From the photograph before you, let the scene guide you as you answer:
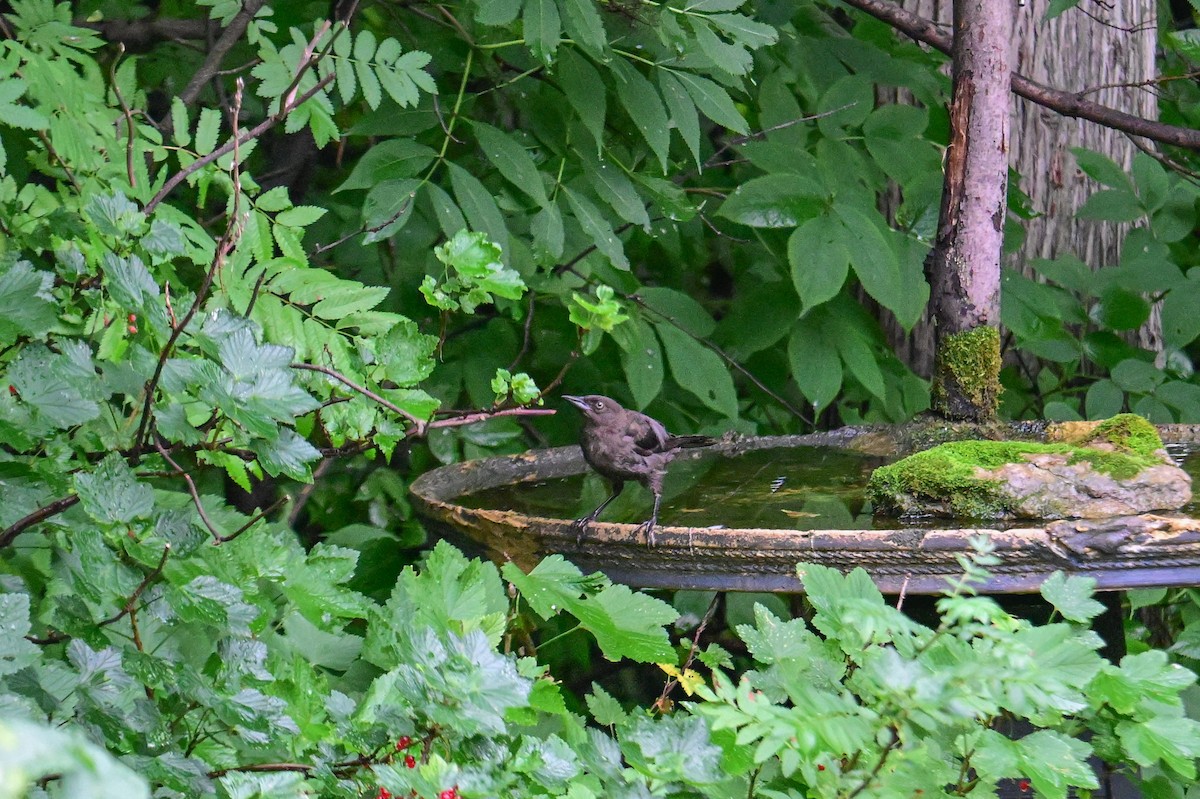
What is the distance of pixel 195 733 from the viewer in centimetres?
148

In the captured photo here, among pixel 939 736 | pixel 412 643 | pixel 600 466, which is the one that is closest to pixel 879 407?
pixel 600 466

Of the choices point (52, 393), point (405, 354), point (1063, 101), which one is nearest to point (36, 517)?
point (52, 393)

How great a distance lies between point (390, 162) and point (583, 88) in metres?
0.53

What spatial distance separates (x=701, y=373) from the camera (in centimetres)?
325

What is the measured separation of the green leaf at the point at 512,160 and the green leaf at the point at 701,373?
1.92ft

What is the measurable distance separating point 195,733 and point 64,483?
0.45 m

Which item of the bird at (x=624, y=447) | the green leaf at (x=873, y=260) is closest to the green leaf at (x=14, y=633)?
the bird at (x=624, y=447)

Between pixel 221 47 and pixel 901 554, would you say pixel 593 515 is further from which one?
pixel 221 47

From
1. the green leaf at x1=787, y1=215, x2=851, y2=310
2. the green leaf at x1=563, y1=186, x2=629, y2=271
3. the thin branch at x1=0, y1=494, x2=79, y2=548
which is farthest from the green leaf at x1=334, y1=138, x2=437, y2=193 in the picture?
the thin branch at x1=0, y1=494, x2=79, y2=548

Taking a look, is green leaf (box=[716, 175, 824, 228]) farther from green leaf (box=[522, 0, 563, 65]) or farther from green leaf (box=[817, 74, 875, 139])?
green leaf (box=[522, 0, 563, 65])

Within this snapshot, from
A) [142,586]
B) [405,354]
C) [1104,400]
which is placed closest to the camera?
[142,586]

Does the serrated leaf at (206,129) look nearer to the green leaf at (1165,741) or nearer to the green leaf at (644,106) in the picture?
the green leaf at (644,106)

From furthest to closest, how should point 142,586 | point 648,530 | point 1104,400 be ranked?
point 1104,400 → point 648,530 → point 142,586

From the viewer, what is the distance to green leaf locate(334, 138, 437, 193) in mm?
2928
